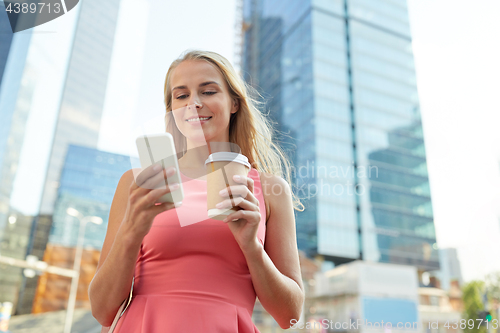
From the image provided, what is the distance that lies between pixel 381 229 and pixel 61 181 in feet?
→ 60.9

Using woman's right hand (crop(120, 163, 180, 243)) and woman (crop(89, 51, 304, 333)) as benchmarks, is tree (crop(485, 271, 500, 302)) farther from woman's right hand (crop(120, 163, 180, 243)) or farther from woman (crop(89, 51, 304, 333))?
woman's right hand (crop(120, 163, 180, 243))

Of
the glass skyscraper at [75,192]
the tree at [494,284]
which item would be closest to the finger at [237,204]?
the tree at [494,284]

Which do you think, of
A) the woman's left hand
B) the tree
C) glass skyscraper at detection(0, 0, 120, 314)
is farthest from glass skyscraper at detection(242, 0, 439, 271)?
the woman's left hand

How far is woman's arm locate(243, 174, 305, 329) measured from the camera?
1.89 ft

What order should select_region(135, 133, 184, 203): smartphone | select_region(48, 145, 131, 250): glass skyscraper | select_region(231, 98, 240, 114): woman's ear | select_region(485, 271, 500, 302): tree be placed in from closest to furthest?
select_region(135, 133, 184, 203): smartphone → select_region(231, 98, 240, 114): woman's ear → select_region(485, 271, 500, 302): tree → select_region(48, 145, 131, 250): glass skyscraper

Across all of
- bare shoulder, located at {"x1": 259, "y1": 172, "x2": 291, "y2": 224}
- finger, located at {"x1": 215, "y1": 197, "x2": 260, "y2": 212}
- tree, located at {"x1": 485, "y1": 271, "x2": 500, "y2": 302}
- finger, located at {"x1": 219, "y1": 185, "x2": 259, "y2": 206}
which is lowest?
finger, located at {"x1": 215, "y1": 197, "x2": 260, "y2": 212}

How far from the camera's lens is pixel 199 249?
2.03ft

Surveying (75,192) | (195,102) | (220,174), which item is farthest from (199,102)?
(75,192)

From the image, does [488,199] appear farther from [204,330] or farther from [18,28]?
[18,28]

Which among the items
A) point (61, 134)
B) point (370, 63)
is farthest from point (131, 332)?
point (370, 63)

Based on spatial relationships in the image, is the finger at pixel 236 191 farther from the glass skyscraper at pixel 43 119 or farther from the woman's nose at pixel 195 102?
the glass skyscraper at pixel 43 119

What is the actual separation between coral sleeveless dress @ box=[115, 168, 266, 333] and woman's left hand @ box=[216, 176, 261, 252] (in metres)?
0.13

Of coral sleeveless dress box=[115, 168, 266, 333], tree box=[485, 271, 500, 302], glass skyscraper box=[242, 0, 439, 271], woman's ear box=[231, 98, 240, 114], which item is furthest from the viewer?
glass skyscraper box=[242, 0, 439, 271]

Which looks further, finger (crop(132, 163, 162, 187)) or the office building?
the office building
